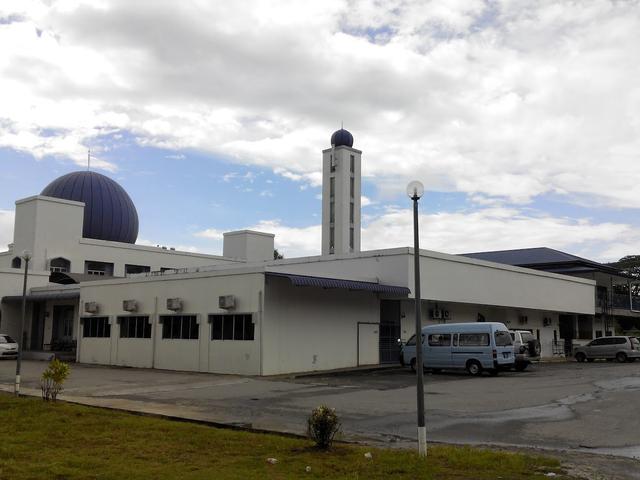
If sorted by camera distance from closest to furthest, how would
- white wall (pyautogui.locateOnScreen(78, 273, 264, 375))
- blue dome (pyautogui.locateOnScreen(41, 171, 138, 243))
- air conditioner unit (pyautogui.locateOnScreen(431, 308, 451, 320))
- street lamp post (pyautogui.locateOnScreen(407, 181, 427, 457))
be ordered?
street lamp post (pyautogui.locateOnScreen(407, 181, 427, 457)) → white wall (pyautogui.locateOnScreen(78, 273, 264, 375)) → air conditioner unit (pyautogui.locateOnScreen(431, 308, 451, 320)) → blue dome (pyautogui.locateOnScreen(41, 171, 138, 243))

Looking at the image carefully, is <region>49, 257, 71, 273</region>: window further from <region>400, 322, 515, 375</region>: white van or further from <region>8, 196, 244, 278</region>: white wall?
<region>400, 322, 515, 375</region>: white van

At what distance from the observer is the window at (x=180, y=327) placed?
95.9 feet

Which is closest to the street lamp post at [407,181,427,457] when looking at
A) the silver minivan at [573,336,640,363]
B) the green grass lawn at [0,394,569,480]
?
the green grass lawn at [0,394,569,480]

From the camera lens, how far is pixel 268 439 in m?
10.8

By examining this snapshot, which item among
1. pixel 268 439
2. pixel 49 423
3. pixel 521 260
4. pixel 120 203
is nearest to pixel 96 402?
pixel 49 423

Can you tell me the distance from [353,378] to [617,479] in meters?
17.2

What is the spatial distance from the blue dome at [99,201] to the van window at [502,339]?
3293cm

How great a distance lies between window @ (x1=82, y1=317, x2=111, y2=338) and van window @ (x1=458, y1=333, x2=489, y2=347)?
711 inches

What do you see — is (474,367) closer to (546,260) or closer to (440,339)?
(440,339)

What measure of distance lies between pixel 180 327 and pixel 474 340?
12932mm

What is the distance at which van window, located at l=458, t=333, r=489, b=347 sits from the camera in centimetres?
2577

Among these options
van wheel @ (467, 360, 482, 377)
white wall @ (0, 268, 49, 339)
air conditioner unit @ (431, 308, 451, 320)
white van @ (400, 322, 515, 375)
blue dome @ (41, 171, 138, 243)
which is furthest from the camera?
blue dome @ (41, 171, 138, 243)

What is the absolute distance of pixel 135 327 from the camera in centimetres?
3247

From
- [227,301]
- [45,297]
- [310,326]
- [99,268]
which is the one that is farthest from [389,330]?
[99,268]
